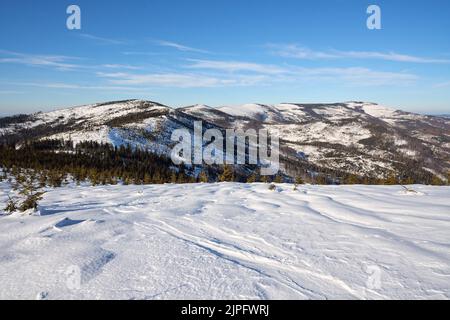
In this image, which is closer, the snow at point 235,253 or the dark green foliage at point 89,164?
the snow at point 235,253

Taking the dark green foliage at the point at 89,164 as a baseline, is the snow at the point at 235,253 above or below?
above

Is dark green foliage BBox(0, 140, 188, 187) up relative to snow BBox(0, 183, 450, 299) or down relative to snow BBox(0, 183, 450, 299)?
down

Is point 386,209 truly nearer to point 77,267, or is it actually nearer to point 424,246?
point 424,246

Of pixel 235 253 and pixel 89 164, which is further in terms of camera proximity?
pixel 89 164

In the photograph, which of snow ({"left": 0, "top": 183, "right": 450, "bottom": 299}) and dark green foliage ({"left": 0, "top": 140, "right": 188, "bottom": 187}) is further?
dark green foliage ({"left": 0, "top": 140, "right": 188, "bottom": 187})

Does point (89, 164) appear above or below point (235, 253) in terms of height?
below
